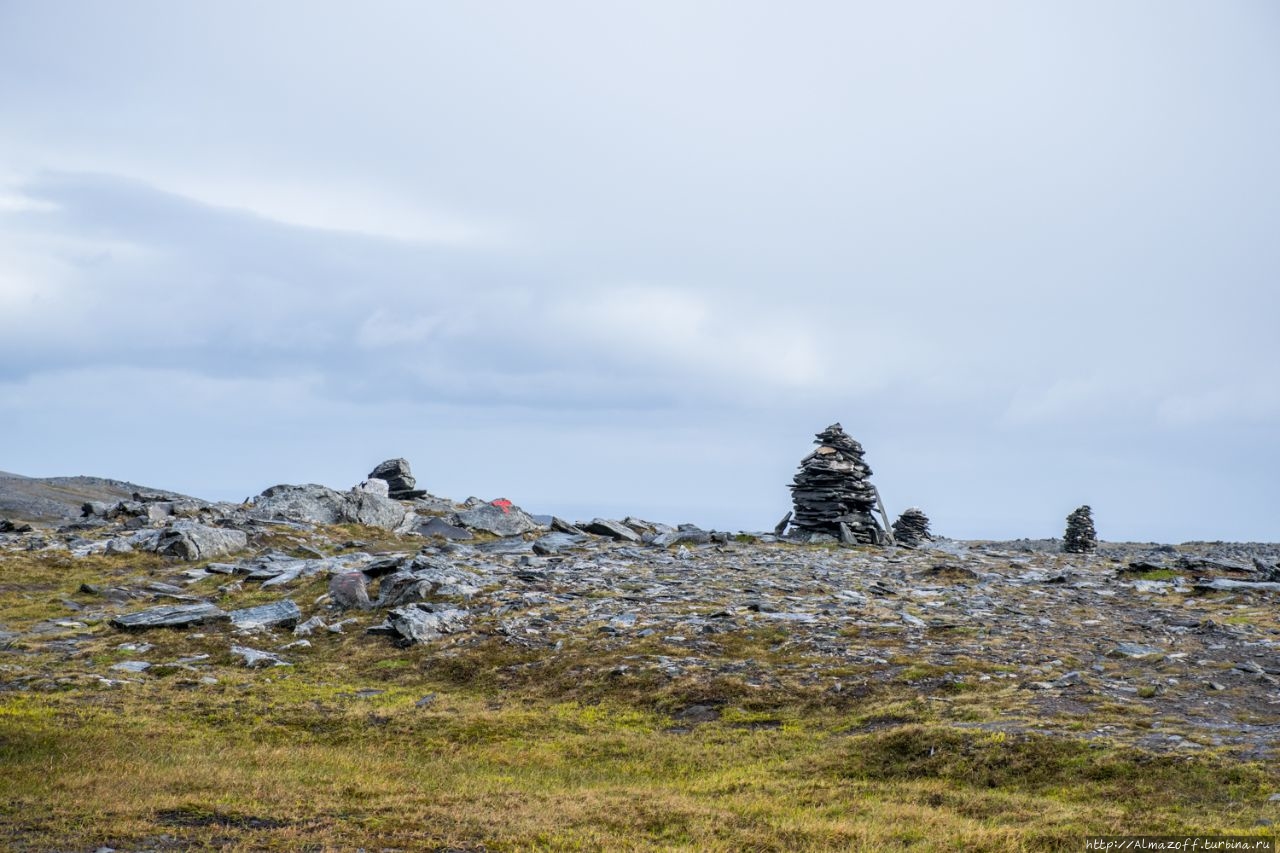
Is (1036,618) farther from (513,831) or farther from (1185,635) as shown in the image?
(513,831)

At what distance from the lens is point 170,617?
85.0 ft

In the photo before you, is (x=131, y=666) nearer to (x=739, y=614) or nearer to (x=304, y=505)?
(x=739, y=614)

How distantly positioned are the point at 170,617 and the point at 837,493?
28988 mm

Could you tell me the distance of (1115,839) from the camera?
10.9 m

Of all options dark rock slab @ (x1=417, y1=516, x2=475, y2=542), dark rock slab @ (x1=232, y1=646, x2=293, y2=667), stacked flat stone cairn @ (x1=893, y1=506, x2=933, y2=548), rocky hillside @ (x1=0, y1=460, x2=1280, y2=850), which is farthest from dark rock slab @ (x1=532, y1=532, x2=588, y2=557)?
stacked flat stone cairn @ (x1=893, y1=506, x2=933, y2=548)

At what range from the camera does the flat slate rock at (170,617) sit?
25.5 meters

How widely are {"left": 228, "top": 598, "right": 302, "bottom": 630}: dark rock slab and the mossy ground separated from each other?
1.16 metres

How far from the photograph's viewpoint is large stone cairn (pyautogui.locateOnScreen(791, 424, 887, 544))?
143ft

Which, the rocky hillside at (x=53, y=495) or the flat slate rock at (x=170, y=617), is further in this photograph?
the rocky hillside at (x=53, y=495)

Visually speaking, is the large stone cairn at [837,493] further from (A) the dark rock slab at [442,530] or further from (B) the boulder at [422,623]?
(B) the boulder at [422,623]

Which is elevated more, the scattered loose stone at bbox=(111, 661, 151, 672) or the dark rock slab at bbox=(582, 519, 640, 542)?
the dark rock slab at bbox=(582, 519, 640, 542)

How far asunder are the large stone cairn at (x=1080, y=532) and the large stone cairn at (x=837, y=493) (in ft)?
52.7

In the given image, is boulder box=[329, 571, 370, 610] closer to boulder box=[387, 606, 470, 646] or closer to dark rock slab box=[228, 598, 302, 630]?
dark rock slab box=[228, 598, 302, 630]

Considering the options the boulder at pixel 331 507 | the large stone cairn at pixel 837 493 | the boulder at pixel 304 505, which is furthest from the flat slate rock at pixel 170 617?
the large stone cairn at pixel 837 493
